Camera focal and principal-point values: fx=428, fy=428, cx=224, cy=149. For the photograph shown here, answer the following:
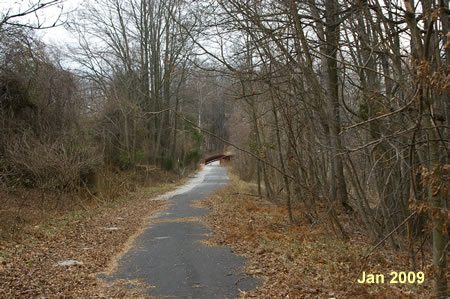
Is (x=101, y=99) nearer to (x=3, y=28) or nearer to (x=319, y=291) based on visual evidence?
(x=3, y=28)

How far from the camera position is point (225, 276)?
24.4 feet

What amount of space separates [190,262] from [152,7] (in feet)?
90.6

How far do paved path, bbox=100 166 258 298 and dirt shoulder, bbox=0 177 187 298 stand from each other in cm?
43

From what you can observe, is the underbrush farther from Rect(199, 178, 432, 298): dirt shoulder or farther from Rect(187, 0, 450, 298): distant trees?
Rect(187, 0, 450, 298): distant trees

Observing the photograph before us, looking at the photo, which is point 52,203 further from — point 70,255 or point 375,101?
point 375,101

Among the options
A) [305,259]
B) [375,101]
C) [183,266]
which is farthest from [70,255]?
[375,101]

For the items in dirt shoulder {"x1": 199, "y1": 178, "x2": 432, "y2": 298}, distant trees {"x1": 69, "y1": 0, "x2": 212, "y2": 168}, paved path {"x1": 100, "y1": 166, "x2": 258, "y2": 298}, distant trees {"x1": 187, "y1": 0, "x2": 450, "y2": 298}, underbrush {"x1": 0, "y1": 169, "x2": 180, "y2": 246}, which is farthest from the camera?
distant trees {"x1": 69, "y1": 0, "x2": 212, "y2": 168}

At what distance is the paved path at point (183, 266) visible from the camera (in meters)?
6.75

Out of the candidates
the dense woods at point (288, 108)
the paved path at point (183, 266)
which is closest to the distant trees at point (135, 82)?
the dense woods at point (288, 108)

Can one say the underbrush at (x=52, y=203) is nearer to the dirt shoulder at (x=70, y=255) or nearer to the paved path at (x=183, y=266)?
the dirt shoulder at (x=70, y=255)

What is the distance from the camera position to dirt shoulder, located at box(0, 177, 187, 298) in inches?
267

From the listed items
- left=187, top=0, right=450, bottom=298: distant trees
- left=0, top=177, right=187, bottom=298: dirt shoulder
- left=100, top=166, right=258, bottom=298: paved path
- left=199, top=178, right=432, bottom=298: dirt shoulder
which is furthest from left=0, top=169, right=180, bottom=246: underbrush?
left=187, top=0, right=450, bottom=298: distant trees

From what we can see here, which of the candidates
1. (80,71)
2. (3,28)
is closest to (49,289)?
(3,28)

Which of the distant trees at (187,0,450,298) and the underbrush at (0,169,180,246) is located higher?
the distant trees at (187,0,450,298)
